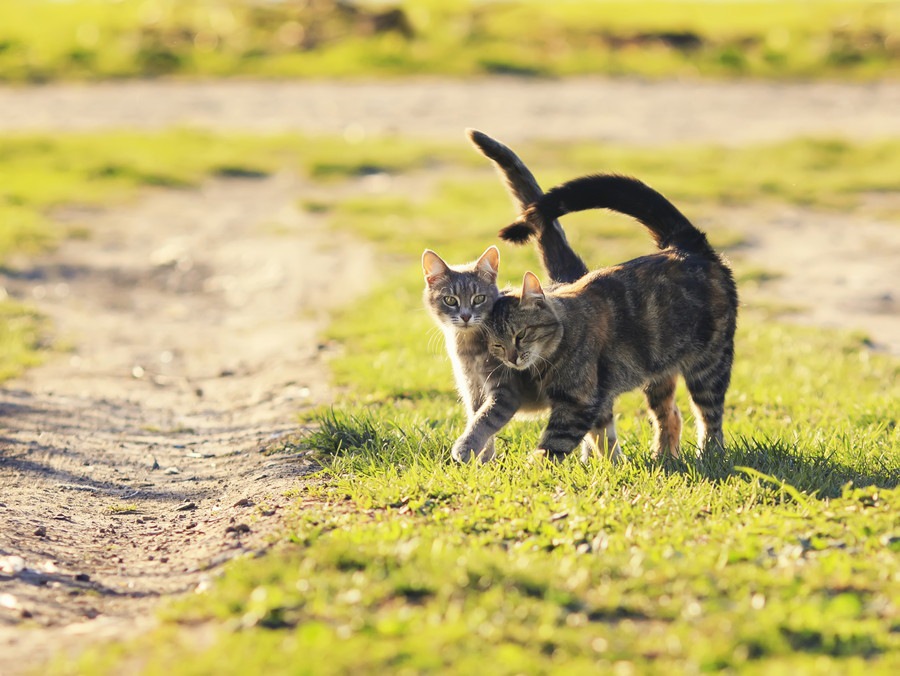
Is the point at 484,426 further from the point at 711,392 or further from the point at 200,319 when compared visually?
the point at 200,319

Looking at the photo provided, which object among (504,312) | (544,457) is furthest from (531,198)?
(544,457)

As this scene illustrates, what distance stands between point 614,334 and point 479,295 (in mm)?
762

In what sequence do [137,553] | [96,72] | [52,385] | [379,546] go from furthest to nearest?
[96,72] < [52,385] < [137,553] < [379,546]

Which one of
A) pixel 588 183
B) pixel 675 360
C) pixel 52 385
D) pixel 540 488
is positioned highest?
pixel 588 183

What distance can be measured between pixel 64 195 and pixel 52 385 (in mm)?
8285

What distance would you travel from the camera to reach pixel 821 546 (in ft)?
16.2

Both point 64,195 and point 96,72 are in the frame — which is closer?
point 64,195

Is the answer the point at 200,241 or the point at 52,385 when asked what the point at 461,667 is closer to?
the point at 52,385

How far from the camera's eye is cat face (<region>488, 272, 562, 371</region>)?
6.16 m

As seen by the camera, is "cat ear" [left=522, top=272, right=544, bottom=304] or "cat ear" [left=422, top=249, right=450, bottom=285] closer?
"cat ear" [left=522, top=272, right=544, bottom=304]

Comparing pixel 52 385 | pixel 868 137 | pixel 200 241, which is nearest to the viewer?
pixel 52 385

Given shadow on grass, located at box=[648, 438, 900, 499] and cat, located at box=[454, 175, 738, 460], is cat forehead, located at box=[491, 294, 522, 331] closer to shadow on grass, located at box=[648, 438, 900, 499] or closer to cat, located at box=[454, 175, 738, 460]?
cat, located at box=[454, 175, 738, 460]

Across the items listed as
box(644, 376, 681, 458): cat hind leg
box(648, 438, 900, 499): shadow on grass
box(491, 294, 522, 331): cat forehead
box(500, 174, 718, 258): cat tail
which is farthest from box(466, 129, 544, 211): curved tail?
box(648, 438, 900, 499): shadow on grass

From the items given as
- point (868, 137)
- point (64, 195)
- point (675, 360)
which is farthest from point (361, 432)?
point (868, 137)
